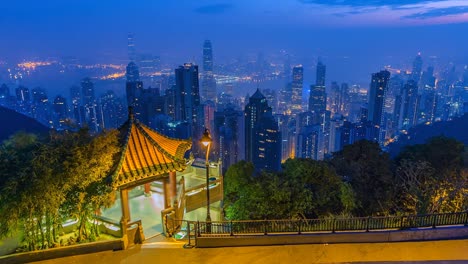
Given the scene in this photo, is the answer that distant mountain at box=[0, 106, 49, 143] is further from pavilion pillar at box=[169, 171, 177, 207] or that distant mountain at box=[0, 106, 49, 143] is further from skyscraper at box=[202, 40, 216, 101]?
skyscraper at box=[202, 40, 216, 101]

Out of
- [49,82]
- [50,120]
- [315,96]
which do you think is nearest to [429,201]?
[50,120]

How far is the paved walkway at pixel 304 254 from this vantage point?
29.6 feet

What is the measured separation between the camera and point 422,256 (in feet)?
29.6

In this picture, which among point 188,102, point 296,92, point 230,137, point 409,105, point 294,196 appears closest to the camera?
point 294,196

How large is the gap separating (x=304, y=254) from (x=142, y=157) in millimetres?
6080

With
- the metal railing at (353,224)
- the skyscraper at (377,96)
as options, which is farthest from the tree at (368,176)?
the skyscraper at (377,96)

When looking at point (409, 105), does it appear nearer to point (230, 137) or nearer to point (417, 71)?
point (230, 137)

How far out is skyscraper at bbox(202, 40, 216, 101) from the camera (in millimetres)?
147750

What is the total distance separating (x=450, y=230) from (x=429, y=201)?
324 centimetres

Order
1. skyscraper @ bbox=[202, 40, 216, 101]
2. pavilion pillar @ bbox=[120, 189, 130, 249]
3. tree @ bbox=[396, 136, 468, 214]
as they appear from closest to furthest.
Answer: pavilion pillar @ bbox=[120, 189, 130, 249], tree @ bbox=[396, 136, 468, 214], skyscraper @ bbox=[202, 40, 216, 101]

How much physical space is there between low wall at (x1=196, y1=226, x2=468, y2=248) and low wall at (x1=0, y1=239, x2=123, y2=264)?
3241 mm

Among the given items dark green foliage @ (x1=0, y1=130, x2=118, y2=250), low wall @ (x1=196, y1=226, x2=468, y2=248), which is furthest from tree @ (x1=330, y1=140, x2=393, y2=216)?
dark green foliage @ (x1=0, y1=130, x2=118, y2=250)

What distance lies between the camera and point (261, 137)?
6706cm

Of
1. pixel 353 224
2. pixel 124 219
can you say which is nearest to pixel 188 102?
pixel 124 219
